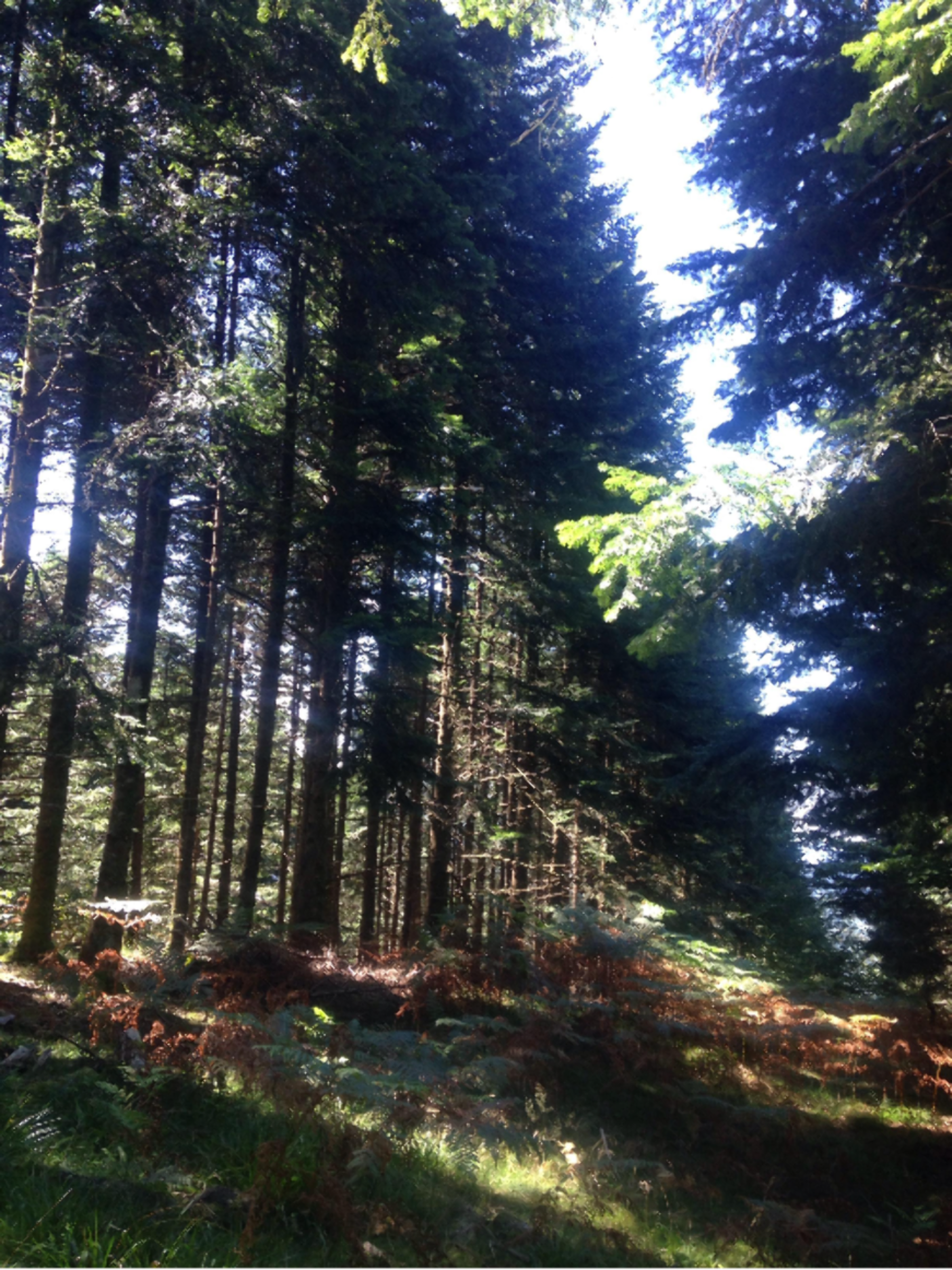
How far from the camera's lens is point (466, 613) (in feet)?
56.0

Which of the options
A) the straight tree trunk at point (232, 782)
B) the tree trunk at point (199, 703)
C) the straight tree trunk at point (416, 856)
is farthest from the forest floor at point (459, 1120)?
the straight tree trunk at point (232, 782)

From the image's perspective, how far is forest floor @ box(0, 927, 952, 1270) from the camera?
403cm

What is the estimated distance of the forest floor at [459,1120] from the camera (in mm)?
4031

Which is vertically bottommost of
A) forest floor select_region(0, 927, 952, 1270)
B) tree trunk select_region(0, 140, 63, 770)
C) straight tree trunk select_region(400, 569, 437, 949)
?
forest floor select_region(0, 927, 952, 1270)

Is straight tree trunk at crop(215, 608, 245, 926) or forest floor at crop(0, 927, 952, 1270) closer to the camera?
forest floor at crop(0, 927, 952, 1270)

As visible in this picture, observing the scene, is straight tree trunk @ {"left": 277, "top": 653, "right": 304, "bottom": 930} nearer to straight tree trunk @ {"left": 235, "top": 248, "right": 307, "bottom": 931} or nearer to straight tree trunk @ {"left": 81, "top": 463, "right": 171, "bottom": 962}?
straight tree trunk @ {"left": 235, "top": 248, "right": 307, "bottom": 931}

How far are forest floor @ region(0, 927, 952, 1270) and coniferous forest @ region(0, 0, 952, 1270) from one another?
0.05 m

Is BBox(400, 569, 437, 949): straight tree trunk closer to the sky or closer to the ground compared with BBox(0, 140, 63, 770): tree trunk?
closer to the ground

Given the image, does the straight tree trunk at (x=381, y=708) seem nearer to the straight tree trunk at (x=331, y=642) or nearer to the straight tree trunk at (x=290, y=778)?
the straight tree trunk at (x=331, y=642)

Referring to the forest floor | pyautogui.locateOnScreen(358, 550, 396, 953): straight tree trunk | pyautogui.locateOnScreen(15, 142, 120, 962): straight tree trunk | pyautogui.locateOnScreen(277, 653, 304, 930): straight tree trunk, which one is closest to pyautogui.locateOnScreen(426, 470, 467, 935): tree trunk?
pyautogui.locateOnScreen(358, 550, 396, 953): straight tree trunk

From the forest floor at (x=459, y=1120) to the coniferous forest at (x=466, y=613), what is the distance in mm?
49

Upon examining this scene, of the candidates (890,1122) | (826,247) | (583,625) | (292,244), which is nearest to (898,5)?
(826,247)

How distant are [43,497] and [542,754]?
996 centimetres

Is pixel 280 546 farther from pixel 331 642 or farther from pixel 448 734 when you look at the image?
pixel 448 734
